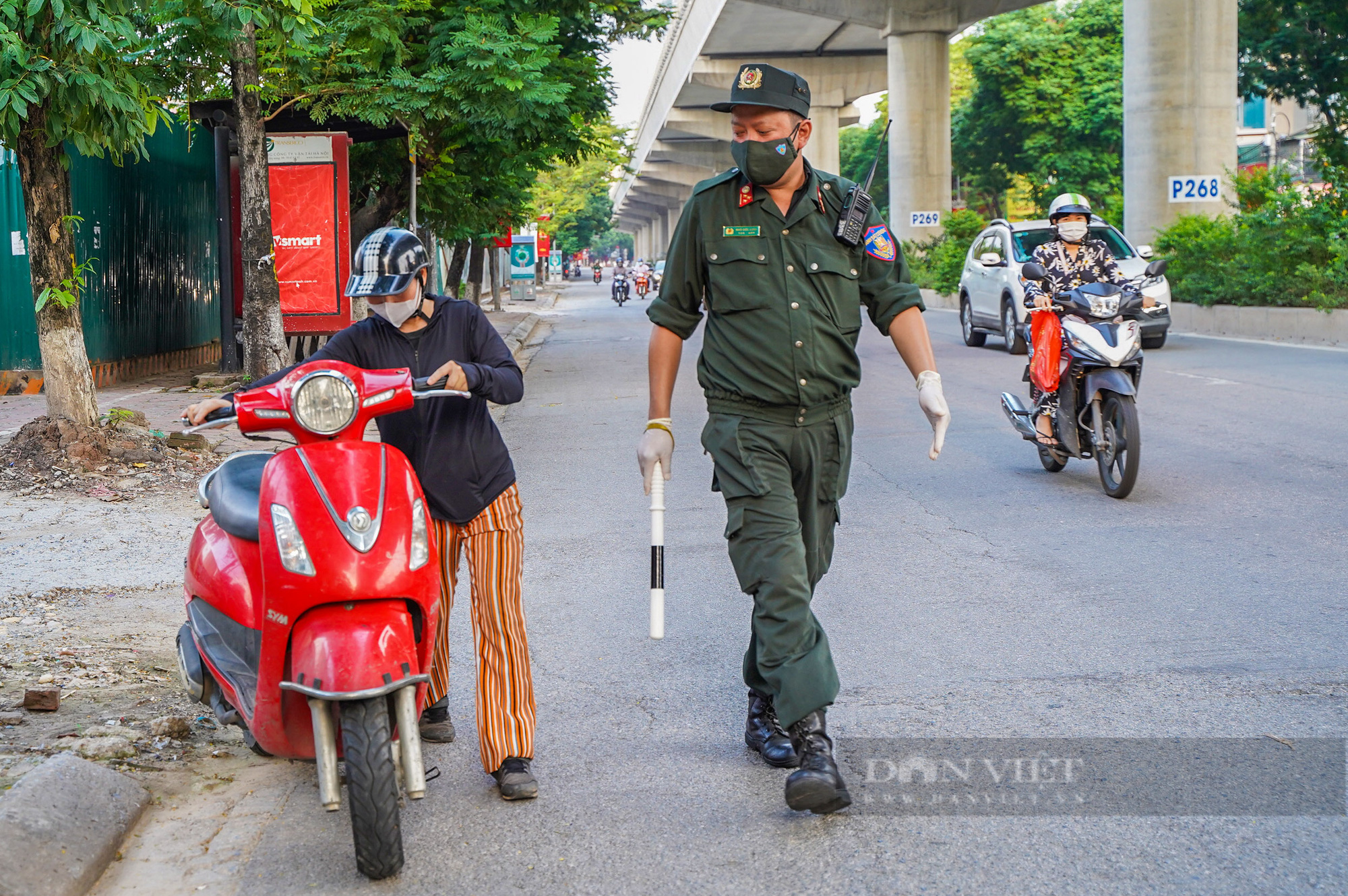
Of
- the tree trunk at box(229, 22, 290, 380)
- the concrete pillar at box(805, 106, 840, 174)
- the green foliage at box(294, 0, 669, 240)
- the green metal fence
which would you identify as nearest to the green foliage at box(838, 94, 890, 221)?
the concrete pillar at box(805, 106, 840, 174)

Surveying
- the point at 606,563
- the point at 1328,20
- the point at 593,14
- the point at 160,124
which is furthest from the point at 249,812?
the point at 1328,20

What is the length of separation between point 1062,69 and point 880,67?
7505mm

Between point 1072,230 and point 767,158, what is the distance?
5.52 meters

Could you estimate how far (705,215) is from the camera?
4047 millimetres

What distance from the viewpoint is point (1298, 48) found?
3478cm

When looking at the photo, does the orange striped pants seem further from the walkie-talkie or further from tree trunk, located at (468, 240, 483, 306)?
tree trunk, located at (468, 240, 483, 306)

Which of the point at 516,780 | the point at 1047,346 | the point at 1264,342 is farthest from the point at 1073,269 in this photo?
the point at 1264,342

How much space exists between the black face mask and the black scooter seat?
5.06 ft

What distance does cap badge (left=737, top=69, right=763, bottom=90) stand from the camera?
396 cm

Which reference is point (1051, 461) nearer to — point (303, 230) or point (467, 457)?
point (467, 457)

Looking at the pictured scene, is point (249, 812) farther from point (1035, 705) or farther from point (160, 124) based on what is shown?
point (160, 124)

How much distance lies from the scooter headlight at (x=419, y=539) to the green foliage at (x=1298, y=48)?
112ft

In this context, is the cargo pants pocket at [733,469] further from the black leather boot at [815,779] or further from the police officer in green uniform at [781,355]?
the black leather boot at [815,779]

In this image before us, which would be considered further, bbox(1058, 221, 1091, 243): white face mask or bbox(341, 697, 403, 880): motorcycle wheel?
bbox(1058, 221, 1091, 243): white face mask
